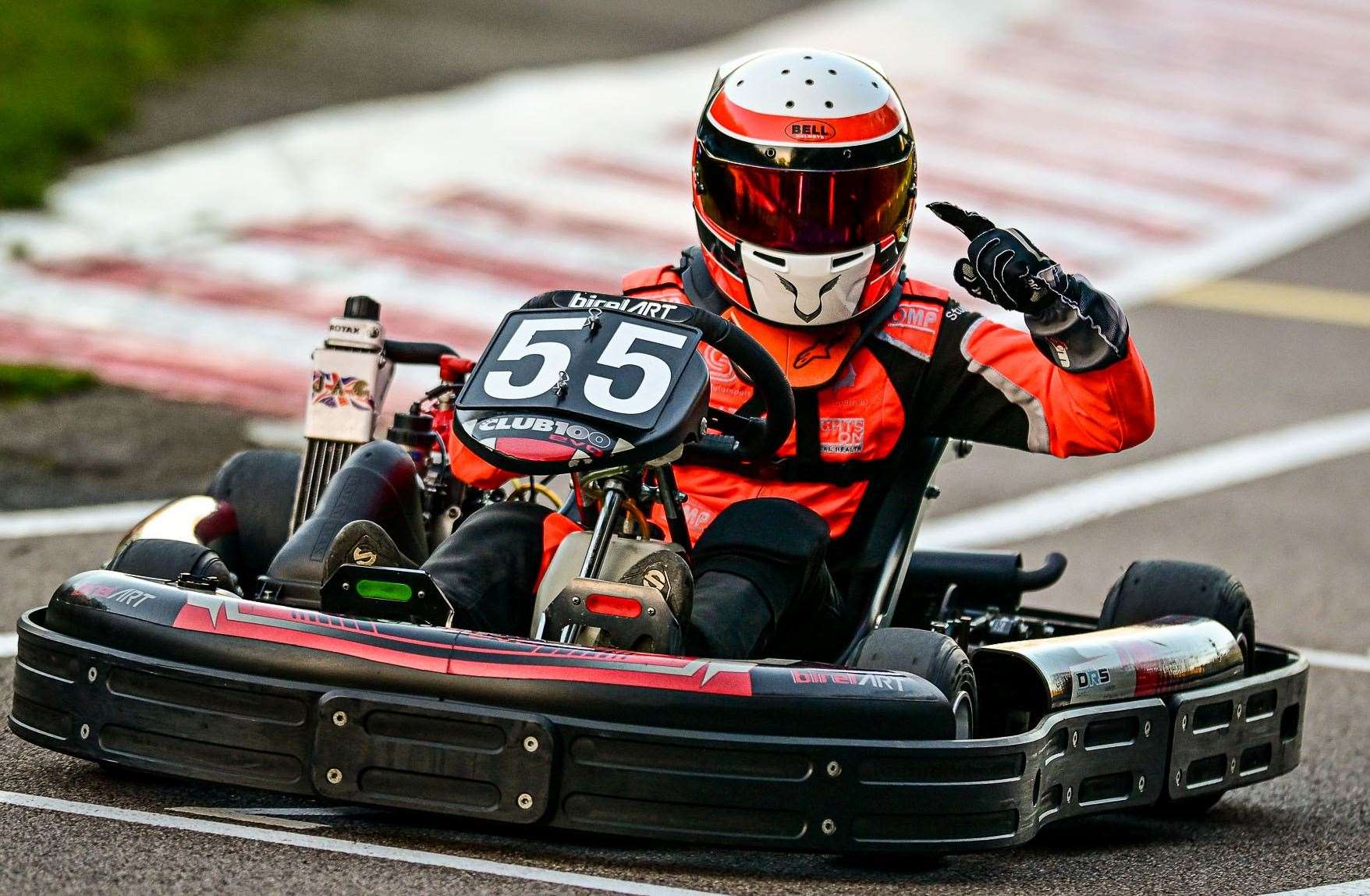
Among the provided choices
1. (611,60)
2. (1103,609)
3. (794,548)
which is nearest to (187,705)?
(794,548)

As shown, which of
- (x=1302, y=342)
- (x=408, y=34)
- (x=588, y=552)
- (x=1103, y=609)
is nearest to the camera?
(x=588, y=552)

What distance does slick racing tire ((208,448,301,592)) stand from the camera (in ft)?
18.0

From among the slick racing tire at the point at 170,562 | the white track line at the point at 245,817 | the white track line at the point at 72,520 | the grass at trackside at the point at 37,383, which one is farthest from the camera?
the grass at trackside at the point at 37,383

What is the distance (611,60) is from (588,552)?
9.70 meters

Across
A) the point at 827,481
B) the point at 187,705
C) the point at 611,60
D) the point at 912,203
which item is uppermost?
the point at 611,60

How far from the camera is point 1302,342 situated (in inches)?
446

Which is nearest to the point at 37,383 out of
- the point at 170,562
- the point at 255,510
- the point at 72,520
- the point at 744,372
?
the point at 72,520

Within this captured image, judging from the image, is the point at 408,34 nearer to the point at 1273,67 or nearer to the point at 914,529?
the point at 1273,67

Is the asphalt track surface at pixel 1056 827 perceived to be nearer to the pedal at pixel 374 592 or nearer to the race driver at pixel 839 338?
the pedal at pixel 374 592

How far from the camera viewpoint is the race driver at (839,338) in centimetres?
477

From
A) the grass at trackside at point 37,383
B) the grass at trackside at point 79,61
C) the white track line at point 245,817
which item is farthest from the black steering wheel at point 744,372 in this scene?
the grass at trackside at point 79,61

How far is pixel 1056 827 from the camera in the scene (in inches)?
201

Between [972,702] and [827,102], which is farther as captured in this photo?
[827,102]

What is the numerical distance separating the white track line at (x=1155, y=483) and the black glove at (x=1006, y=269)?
2.91 meters
